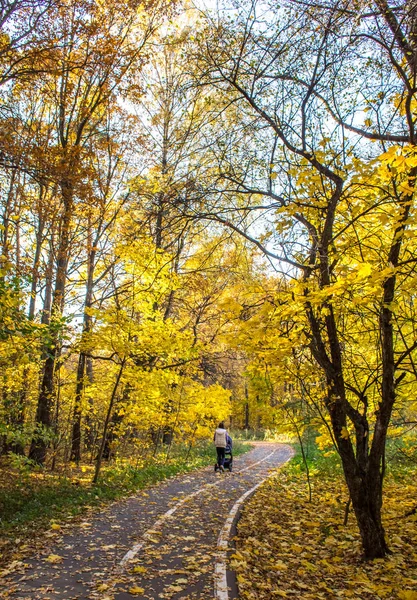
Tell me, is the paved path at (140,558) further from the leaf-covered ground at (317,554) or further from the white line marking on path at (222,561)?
the leaf-covered ground at (317,554)

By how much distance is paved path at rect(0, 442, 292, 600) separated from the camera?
14.0 feet

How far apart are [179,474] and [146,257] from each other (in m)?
7.02

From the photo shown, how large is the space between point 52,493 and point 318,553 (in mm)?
5285

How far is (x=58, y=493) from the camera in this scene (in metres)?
8.39

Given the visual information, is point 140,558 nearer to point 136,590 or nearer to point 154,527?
point 136,590

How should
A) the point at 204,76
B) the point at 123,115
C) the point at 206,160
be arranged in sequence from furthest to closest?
the point at 123,115 < the point at 206,160 < the point at 204,76

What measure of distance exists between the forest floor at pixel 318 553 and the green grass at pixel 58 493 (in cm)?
302

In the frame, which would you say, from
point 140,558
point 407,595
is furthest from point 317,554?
point 140,558

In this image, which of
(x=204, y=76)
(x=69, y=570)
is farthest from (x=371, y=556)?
(x=204, y=76)

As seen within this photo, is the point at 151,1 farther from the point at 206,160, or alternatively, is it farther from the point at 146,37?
the point at 206,160

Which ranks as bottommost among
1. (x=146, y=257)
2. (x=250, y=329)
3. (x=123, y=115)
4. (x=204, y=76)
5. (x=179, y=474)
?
(x=179, y=474)

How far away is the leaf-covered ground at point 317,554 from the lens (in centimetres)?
463

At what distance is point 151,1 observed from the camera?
11.5 m

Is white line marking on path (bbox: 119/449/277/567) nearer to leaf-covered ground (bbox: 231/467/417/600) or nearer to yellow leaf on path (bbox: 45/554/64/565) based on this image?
yellow leaf on path (bbox: 45/554/64/565)
